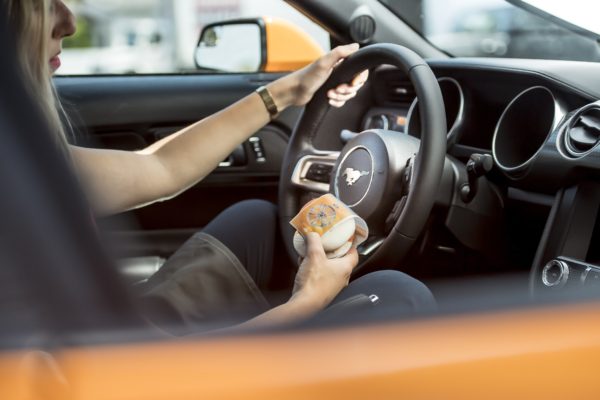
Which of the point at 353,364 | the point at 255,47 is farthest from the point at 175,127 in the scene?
the point at 353,364

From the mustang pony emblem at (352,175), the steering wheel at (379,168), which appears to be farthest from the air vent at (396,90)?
the mustang pony emblem at (352,175)

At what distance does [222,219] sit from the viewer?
7.07 feet

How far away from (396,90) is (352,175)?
57 cm

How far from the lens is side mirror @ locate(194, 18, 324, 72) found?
9.57 ft

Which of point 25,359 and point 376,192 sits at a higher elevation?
point 25,359

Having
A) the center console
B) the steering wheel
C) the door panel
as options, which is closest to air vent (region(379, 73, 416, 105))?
the steering wheel

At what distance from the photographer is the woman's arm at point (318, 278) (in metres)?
1.49

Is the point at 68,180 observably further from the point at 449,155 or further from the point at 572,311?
the point at 449,155

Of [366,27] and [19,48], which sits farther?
[366,27]

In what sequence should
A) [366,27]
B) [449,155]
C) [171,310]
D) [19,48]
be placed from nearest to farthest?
[19,48] → [171,310] → [449,155] → [366,27]

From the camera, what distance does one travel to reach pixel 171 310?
5.29 feet

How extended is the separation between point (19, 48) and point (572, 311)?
0.68 meters

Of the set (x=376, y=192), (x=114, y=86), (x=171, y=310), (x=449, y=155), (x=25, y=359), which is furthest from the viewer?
(x=114, y=86)

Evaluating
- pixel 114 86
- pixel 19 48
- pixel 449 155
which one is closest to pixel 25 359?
pixel 19 48
